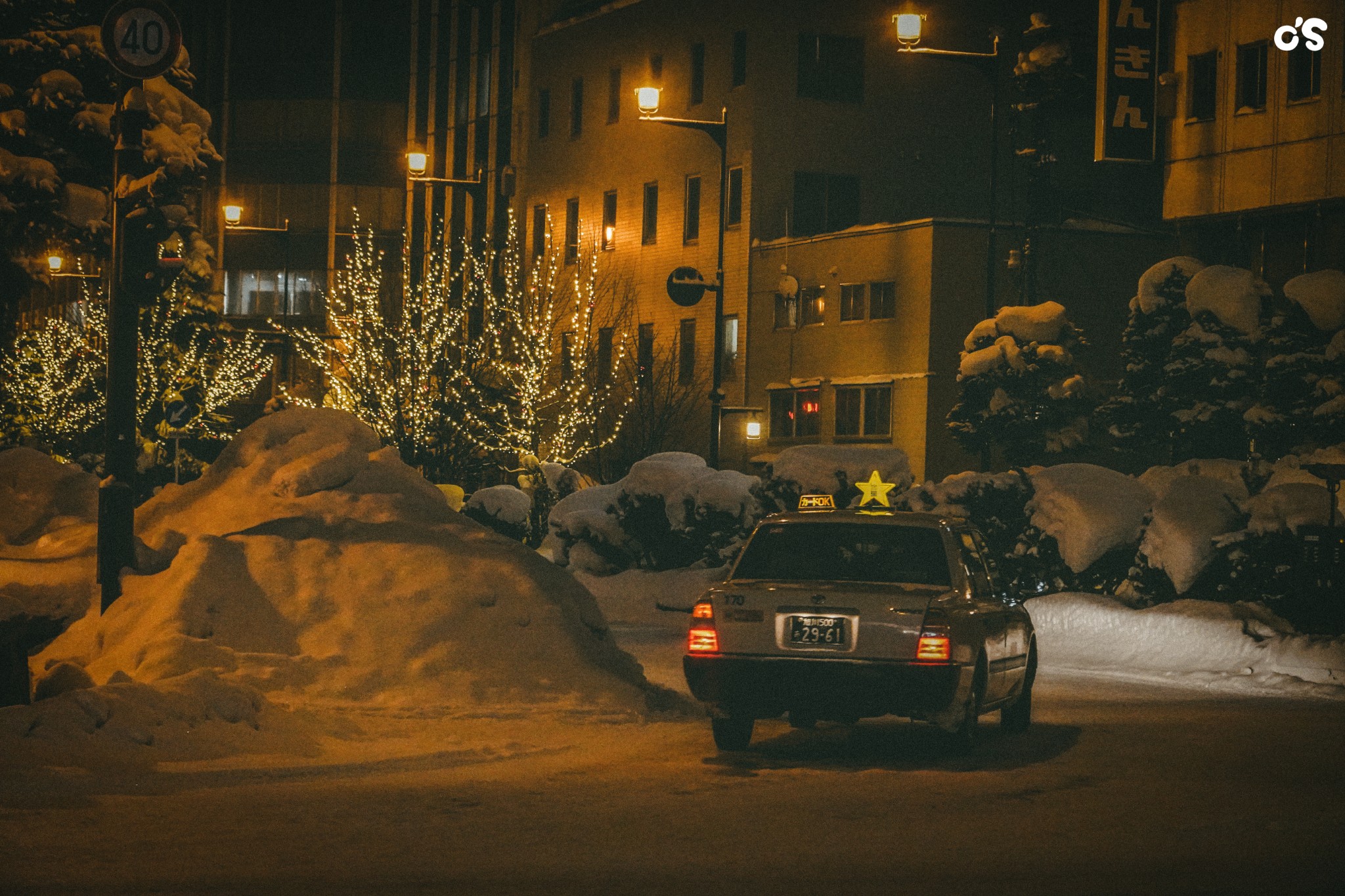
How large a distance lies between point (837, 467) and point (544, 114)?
35790mm

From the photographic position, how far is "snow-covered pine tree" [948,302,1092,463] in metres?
36.5

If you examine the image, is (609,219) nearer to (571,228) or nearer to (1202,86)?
(571,228)

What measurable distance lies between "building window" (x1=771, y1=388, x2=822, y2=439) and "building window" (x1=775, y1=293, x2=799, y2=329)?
168 cm

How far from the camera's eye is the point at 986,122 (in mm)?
53625

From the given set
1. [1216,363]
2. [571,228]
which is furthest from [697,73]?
[1216,363]

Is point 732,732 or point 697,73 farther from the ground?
point 697,73

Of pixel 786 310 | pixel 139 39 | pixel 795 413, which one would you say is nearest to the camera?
pixel 139 39

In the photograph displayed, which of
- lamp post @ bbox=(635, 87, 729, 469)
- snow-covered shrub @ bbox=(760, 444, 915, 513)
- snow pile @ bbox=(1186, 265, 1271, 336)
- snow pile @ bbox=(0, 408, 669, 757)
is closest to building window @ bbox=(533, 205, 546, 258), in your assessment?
lamp post @ bbox=(635, 87, 729, 469)

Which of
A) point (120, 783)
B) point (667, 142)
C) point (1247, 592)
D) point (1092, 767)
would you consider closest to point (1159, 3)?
point (1247, 592)

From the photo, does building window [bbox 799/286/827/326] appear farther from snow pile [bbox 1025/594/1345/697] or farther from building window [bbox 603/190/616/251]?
snow pile [bbox 1025/594/1345/697]

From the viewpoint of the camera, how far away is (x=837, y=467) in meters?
→ 29.4

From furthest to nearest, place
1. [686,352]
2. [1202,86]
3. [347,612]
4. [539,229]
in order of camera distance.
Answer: [539,229]
[686,352]
[1202,86]
[347,612]

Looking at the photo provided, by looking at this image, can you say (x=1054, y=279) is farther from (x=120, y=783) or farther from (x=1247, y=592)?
(x=120, y=783)

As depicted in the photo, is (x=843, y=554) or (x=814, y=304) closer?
(x=843, y=554)
